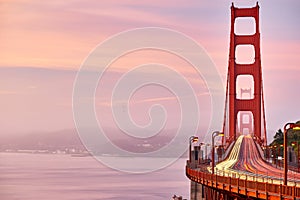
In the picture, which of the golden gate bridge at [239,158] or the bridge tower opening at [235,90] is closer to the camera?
the golden gate bridge at [239,158]

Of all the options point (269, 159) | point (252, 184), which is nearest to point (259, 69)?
point (269, 159)

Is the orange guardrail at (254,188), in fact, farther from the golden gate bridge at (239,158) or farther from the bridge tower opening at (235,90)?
the bridge tower opening at (235,90)

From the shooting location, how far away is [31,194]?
16412 centimetres

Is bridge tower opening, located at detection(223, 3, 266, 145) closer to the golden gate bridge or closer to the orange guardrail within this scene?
the golden gate bridge

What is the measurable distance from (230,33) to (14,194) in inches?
2645

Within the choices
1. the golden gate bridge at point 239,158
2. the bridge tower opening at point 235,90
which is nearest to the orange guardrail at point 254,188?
the golden gate bridge at point 239,158

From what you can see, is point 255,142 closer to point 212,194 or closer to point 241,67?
point 241,67

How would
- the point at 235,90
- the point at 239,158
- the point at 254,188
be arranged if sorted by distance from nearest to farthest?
the point at 254,188 < the point at 239,158 < the point at 235,90

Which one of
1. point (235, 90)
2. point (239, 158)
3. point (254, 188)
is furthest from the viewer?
point (235, 90)

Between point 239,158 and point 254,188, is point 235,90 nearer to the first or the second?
point 239,158

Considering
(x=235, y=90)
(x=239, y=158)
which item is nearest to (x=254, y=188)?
(x=239, y=158)

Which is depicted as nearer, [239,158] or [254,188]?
[254,188]

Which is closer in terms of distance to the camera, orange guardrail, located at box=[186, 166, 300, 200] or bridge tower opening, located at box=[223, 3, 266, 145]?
orange guardrail, located at box=[186, 166, 300, 200]

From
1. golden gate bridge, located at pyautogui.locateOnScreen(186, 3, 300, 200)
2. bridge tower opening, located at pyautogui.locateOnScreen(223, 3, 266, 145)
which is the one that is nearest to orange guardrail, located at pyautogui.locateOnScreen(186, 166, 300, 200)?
golden gate bridge, located at pyautogui.locateOnScreen(186, 3, 300, 200)
